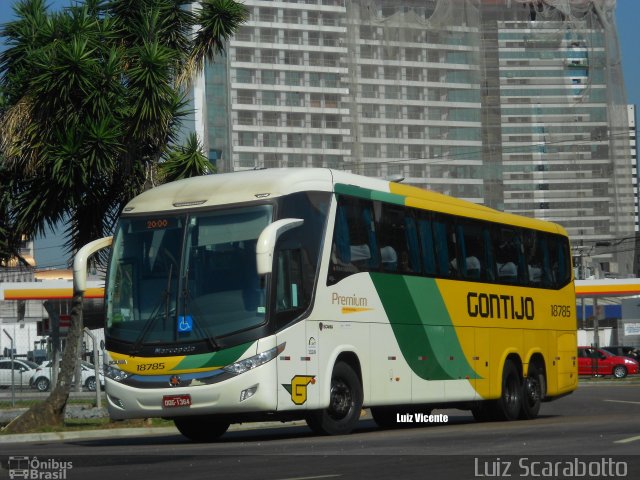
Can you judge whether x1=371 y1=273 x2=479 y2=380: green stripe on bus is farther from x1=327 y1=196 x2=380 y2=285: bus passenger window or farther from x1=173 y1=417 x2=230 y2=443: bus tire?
x1=173 y1=417 x2=230 y2=443: bus tire

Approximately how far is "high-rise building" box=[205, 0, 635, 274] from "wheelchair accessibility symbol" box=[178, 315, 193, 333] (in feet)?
371

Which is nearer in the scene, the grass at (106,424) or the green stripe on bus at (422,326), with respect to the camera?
the green stripe on bus at (422,326)

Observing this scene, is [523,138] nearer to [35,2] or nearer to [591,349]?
[591,349]

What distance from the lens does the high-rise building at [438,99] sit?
130875 millimetres

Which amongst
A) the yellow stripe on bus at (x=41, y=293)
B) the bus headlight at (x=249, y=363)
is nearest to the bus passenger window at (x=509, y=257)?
the bus headlight at (x=249, y=363)

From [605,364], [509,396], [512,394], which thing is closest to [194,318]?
[509,396]

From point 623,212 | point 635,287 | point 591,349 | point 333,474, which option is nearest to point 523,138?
point 623,212

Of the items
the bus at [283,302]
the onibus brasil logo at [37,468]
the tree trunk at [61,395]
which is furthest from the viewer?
the tree trunk at [61,395]

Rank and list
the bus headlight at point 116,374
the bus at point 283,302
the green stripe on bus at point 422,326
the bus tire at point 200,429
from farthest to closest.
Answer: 1. the green stripe on bus at point 422,326
2. the bus tire at point 200,429
3. the bus headlight at point 116,374
4. the bus at point 283,302

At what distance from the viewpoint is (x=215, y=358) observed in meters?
15.6

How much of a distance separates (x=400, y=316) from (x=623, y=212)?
12278 centimetres

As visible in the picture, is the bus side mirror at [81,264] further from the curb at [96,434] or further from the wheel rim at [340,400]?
the wheel rim at [340,400]

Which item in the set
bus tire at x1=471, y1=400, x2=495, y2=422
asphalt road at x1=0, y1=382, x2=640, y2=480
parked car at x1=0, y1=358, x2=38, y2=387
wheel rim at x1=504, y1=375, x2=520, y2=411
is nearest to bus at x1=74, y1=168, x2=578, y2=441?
asphalt road at x1=0, y1=382, x2=640, y2=480

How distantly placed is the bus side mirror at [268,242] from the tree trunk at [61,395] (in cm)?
573
